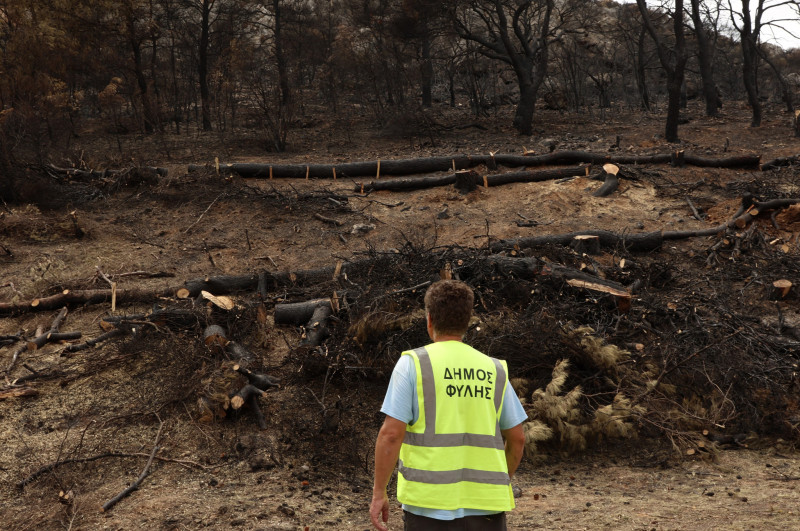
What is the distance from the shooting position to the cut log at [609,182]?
1238cm

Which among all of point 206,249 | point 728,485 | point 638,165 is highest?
point 638,165

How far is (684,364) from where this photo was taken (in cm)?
587

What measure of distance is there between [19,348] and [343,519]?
4.48 meters

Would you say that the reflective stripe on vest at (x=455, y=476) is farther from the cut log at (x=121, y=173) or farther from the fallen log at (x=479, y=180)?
the cut log at (x=121, y=173)

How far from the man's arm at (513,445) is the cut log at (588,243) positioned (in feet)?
22.8

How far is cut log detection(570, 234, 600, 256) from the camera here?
9.34 metres

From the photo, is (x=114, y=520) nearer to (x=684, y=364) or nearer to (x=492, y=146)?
(x=684, y=364)

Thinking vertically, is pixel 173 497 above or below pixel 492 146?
below

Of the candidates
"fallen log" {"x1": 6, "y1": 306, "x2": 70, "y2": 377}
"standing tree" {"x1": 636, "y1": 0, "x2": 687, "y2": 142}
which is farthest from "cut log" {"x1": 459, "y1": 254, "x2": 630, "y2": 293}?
"standing tree" {"x1": 636, "y1": 0, "x2": 687, "y2": 142}

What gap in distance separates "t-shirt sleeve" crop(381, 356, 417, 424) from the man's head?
0.63ft

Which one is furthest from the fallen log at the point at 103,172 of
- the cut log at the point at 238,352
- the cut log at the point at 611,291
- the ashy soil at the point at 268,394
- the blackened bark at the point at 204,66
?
the cut log at the point at 611,291

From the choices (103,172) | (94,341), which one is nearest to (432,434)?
(94,341)

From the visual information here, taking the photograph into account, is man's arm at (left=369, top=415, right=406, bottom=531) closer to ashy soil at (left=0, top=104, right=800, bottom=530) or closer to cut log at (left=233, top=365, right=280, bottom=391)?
ashy soil at (left=0, top=104, right=800, bottom=530)

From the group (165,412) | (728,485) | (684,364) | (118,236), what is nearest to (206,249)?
(118,236)
